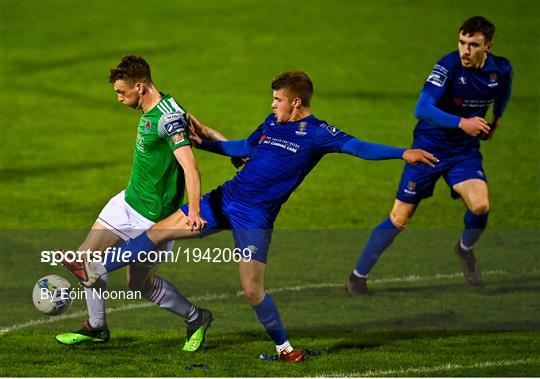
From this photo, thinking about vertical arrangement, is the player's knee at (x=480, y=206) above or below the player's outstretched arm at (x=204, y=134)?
below

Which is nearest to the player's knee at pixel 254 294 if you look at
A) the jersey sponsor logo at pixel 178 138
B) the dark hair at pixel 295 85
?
the jersey sponsor logo at pixel 178 138

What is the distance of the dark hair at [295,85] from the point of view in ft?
33.7

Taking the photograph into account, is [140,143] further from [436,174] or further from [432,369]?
[436,174]

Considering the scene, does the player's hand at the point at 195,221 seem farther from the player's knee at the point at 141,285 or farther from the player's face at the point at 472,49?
the player's face at the point at 472,49

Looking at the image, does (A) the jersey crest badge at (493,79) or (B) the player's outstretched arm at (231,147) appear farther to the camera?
(A) the jersey crest badge at (493,79)

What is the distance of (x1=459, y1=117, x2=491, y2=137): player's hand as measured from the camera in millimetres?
11586

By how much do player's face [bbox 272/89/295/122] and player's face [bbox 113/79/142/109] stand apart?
1.08m

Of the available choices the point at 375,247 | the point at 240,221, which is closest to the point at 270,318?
the point at 240,221

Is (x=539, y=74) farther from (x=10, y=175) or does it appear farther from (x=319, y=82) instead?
(x=10, y=175)

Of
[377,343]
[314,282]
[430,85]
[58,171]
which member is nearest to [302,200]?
[58,171]

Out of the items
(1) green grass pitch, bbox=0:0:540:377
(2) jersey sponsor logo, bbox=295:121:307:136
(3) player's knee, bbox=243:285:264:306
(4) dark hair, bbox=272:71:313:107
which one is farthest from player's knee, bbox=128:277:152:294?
(4) dark hair, bbox=272:71:313:107

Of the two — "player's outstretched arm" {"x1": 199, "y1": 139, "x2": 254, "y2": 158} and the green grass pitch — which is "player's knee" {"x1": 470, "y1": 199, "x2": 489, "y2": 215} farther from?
"player's outstretched arm" {"x1": 199, "y1": 139, "x2": 254, "y2": 158}

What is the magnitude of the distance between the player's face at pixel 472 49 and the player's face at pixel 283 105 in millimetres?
2710

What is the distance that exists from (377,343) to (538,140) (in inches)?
525
